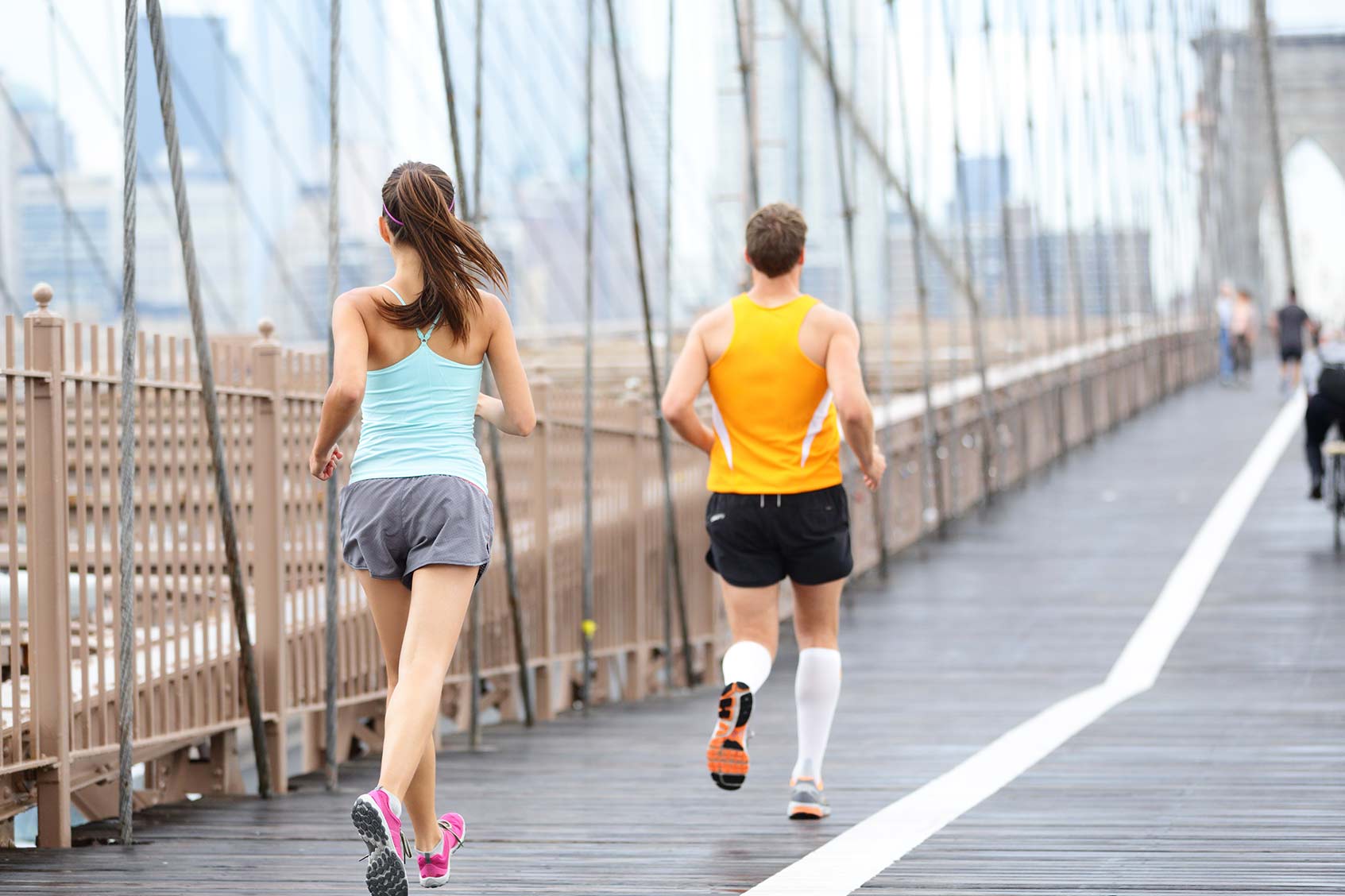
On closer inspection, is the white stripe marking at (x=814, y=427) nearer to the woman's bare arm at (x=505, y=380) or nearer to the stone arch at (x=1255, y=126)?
the woman's bare arm at (x=505, y=380)

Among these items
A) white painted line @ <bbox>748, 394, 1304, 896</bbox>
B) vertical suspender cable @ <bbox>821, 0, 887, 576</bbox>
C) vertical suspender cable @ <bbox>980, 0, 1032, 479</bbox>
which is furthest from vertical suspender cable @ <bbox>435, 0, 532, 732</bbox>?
vertical suspender cable @ <bbox>980, 0, 1032, 479</bbox>

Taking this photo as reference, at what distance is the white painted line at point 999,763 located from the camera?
4.07 m

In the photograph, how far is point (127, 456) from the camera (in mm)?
4738

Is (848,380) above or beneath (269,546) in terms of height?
above

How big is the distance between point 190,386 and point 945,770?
221cm

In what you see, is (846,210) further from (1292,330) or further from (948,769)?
(1292,330)

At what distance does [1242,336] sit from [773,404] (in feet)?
79.5

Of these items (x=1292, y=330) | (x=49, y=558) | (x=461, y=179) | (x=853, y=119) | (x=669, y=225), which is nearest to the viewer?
(x=49, y=558)

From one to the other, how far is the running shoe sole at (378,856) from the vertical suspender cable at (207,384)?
1.88 meters

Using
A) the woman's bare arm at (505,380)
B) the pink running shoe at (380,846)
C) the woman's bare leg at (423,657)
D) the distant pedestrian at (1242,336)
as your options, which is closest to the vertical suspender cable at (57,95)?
the woman's bare arm at (505,380)

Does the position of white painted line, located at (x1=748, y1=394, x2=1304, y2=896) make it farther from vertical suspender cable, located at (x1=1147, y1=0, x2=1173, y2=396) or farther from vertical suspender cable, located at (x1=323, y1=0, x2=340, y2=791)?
vertical suspender cable, located at (x1=1147, y1=0, x2=1173, y2=396)

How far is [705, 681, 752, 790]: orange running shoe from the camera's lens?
474 cm

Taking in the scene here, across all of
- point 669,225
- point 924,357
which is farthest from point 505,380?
point 924,357

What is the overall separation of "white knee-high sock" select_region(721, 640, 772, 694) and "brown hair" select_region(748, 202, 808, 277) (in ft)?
2.85
